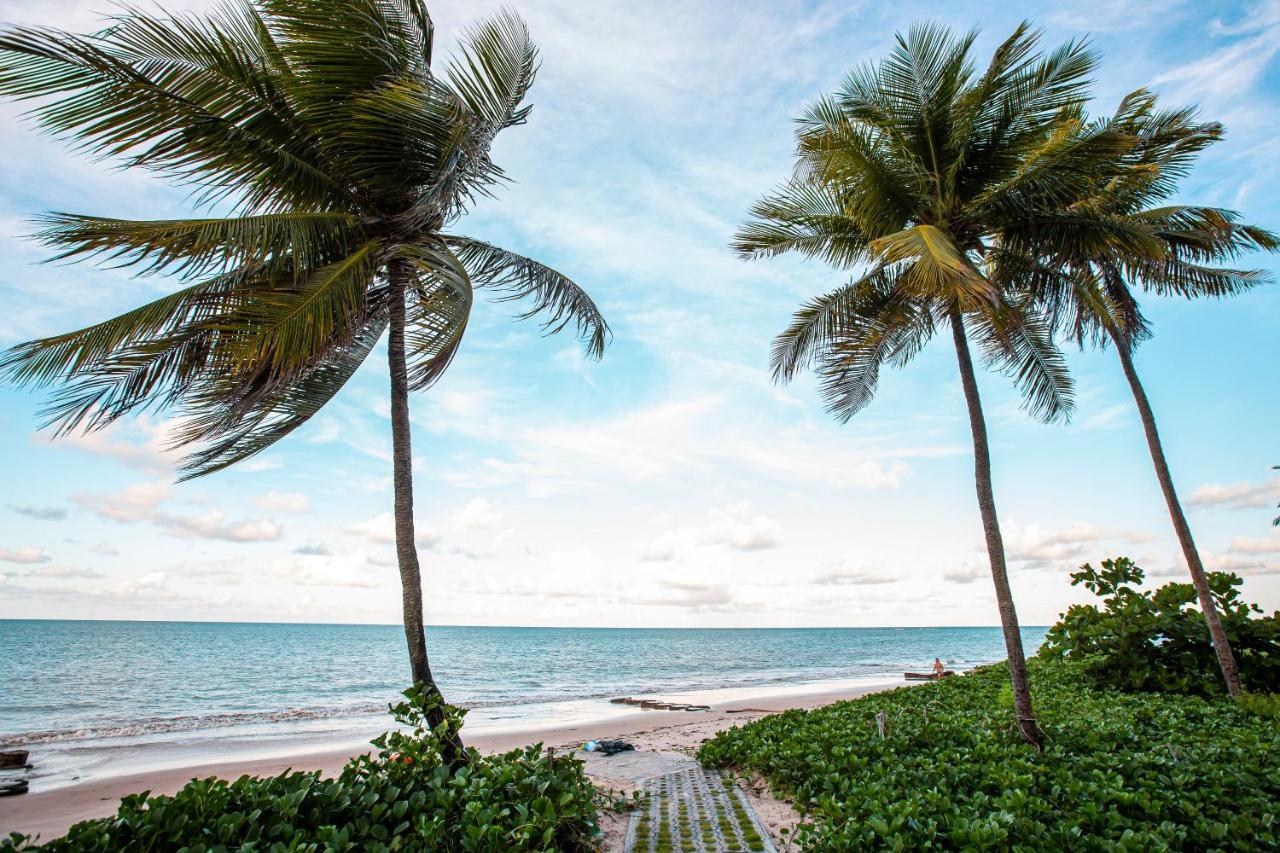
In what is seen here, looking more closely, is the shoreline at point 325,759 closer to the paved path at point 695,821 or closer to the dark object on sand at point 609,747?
the dark object on sand at point 609,747

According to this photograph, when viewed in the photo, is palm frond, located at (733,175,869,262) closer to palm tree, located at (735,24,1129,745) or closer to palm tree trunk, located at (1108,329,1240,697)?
palm tree, located at (735,24,1129,745)

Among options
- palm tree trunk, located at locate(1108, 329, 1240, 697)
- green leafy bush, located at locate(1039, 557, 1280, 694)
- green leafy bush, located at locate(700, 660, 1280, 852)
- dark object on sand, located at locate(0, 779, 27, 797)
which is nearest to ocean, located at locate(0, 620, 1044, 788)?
dark object on sand, located at locate(0, 779, 27, 797)

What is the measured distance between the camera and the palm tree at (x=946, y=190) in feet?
23.0

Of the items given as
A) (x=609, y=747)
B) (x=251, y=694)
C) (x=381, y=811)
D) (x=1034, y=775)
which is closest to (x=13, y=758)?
(x=609, y=747)

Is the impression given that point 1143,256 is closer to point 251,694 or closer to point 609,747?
→ point 609,747

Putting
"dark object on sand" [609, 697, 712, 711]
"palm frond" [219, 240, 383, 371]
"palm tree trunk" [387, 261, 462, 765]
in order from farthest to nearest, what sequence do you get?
"dark object on sand" [609, 697, 712, 711], "palm tree trunk" [387, 261, 462, 765], "palm frond" [219, 240, 383, 371]

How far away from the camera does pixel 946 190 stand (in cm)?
799

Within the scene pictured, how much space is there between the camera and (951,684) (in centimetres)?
1406

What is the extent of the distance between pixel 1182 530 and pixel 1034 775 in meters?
7.45

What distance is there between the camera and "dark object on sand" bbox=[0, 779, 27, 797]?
404 inches

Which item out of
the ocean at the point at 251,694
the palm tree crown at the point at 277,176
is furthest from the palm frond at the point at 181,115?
the ocean at the point at 251,694

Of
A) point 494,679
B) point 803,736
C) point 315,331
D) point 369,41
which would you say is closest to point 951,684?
point 803,736

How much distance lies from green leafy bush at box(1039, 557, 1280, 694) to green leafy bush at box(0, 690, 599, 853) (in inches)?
404

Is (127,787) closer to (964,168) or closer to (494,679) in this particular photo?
(964,168)
